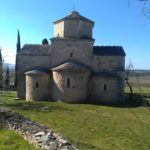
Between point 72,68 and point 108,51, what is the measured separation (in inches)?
204

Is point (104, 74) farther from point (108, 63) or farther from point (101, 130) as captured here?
point (101, 130)

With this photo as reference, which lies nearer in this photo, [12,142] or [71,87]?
[12,142]

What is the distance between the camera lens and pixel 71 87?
1284 inches

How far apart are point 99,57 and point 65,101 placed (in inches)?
235

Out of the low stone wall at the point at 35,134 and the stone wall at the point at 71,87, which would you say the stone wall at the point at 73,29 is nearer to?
the stone wall at the point at 71,87

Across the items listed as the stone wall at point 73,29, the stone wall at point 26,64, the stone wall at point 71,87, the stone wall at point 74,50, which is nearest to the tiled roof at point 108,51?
the stone wall at point 74,50

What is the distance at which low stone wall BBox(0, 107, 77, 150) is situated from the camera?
9.58m

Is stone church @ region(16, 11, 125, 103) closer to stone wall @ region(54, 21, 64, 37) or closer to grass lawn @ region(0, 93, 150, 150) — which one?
stone wall @ region(54, 21, 64, 37)

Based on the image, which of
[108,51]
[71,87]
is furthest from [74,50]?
[71,87]

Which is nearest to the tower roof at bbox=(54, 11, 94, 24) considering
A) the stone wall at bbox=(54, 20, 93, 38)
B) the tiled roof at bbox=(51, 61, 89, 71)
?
the stone wall at bbox=(54, 20, 93, 38)

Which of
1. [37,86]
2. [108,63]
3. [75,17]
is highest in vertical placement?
[75,17]

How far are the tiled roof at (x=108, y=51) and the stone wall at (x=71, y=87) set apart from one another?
3298mm

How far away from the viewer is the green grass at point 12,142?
1050 cm

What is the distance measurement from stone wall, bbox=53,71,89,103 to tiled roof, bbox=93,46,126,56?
3.30m
